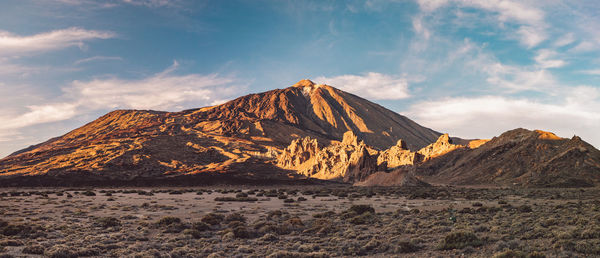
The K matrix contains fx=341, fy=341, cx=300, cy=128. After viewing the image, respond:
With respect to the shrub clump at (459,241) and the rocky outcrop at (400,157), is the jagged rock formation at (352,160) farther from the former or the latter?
the shrub clump at (459,241)

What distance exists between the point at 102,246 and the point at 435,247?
1599 cm

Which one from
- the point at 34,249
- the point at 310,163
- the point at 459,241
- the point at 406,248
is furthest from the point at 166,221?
the point at 310,163

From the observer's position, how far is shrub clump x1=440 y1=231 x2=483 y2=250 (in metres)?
14.9

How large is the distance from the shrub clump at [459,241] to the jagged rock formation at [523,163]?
65.6 metres

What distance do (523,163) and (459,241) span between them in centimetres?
8349

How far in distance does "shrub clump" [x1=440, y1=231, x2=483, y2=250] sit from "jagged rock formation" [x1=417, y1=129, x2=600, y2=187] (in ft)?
215

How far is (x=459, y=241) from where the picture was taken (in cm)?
1533

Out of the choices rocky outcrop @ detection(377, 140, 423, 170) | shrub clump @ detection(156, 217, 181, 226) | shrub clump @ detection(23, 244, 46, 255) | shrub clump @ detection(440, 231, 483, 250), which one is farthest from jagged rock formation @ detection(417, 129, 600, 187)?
shrub clump @ detection(23, 244, 46, 255)

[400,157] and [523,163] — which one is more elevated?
[400,157]

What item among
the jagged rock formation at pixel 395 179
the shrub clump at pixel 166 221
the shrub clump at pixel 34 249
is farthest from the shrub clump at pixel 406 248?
the jagged rock formation at pixel 395 179

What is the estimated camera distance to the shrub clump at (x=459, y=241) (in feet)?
48.8

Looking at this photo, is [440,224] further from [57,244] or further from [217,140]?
[217,140]

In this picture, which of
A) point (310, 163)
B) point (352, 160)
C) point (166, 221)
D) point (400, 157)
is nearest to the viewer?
point (166, 221)

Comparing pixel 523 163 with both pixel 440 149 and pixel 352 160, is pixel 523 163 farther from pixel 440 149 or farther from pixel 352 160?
pixel 352 160
